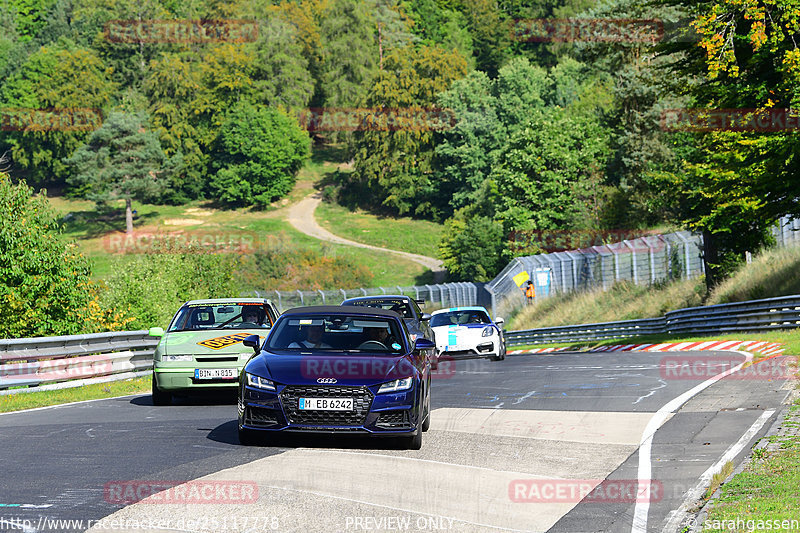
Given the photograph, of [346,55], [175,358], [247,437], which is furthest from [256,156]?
[247,437]

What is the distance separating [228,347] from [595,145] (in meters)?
61.9

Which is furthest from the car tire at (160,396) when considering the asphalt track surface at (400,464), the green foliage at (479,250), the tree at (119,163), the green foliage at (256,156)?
the green foliage at (256,156)

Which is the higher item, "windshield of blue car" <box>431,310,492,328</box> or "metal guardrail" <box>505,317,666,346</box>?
"windshield of blue car" <box>431,310,492,328</box>

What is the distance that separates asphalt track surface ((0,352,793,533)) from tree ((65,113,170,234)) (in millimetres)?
96103

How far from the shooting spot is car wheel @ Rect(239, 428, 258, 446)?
9992 mm

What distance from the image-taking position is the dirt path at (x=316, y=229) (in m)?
92.9

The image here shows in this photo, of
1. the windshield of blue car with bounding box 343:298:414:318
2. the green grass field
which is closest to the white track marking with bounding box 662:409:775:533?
the windshield of blue car with bounding box 343:298:414:318

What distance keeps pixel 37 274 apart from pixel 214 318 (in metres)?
11.9

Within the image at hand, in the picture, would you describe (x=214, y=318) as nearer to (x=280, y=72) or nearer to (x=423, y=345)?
(x=423, y=345)

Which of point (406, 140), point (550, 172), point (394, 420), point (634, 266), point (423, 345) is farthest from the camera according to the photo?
point (406, 140)

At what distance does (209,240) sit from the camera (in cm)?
9619

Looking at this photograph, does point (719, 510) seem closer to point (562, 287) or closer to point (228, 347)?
point (228, 347)

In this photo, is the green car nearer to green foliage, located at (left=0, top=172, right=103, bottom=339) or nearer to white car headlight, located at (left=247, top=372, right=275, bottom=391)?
white car headlight, located at (left=247, top=372, right=275, bottom=391)

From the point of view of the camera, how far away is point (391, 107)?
11194cm
